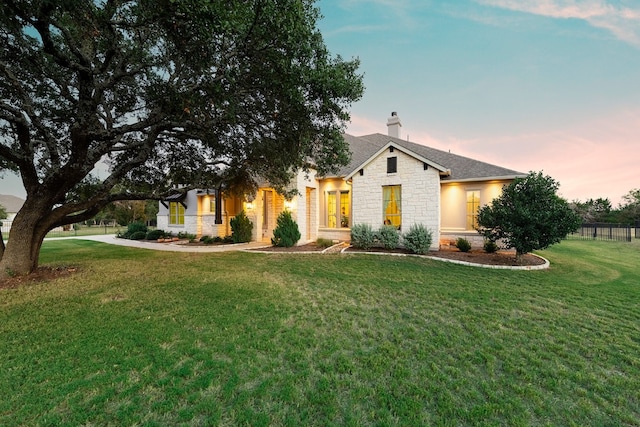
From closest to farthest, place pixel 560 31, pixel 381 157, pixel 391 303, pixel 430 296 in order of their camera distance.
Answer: pixel 391 303
pixel 430 296
pixel 560 31
pixel 381 157

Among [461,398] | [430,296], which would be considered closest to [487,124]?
[430,296]

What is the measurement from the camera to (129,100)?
8.84m

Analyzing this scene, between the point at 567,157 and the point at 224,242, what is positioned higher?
the point at 567,157

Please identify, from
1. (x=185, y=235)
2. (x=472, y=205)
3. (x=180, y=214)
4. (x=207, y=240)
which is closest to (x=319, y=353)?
(x=472, y=205)

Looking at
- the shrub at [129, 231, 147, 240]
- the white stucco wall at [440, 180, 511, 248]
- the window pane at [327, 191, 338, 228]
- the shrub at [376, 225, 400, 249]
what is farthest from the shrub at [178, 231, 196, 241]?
the white stucco wall at [440, 180, 511, 248]

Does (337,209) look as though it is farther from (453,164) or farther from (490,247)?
(490,247)

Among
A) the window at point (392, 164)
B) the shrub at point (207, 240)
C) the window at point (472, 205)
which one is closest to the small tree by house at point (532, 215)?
the window at point (472, 205)

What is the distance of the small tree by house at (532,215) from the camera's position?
866 centimetres

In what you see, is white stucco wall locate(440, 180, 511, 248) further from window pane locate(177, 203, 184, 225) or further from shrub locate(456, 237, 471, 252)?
window pane locate(177, 203, 184, 225)

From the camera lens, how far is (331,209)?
15414 millimetres

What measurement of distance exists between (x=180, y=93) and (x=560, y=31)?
1510 centimetres

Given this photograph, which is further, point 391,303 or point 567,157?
point 567,157

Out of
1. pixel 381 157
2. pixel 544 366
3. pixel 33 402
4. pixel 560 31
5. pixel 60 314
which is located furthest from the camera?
pixel 381 157

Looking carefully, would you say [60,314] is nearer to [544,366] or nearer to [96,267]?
[96,267]
